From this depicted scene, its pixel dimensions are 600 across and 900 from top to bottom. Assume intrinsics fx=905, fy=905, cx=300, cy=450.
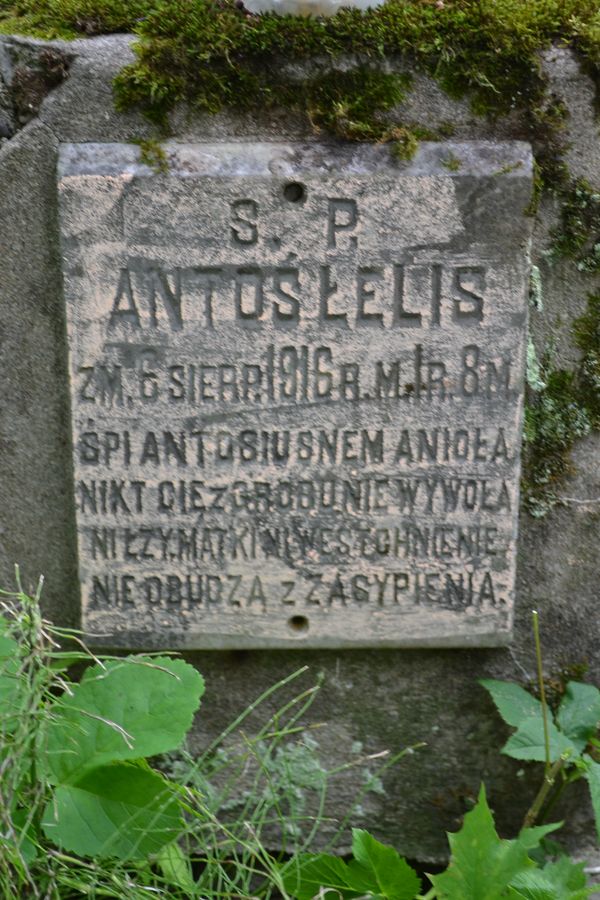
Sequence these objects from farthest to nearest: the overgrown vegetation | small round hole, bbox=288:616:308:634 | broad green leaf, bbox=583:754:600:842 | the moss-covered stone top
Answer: small round hole, bbox=288:616:308:634, the moss-covered stone top, broad green leaf, bbox=583:754:600:842, the overgrown vegetation

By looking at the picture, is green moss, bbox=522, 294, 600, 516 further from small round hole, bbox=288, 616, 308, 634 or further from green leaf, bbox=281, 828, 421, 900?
green leaf, bbox=281, 828, 421, 900

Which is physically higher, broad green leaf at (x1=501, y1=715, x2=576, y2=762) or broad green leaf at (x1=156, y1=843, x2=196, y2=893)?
broad green leaf at (x1=501, y1=715, x2=576, y2=762)

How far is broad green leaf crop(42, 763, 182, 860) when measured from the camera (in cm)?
150

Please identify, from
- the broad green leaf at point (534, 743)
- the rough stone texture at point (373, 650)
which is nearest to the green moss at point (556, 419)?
the rough stone texture at point (373, 650)

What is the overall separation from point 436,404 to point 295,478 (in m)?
0.31

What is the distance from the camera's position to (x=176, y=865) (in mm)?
1698

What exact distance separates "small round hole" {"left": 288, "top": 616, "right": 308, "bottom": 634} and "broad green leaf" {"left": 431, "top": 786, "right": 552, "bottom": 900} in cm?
50

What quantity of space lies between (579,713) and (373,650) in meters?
0.43

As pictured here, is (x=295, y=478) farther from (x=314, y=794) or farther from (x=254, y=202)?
(x=314, y=794)

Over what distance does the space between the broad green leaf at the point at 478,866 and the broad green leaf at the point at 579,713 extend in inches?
13.4

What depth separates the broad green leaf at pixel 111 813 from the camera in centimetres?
150

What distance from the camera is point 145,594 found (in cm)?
182

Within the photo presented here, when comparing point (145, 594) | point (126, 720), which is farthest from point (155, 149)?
point (126, 720)

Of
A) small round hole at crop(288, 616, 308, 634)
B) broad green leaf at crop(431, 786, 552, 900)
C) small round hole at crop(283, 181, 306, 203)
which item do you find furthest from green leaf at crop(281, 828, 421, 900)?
small round hole at crop(283, 181, 306, 203)
